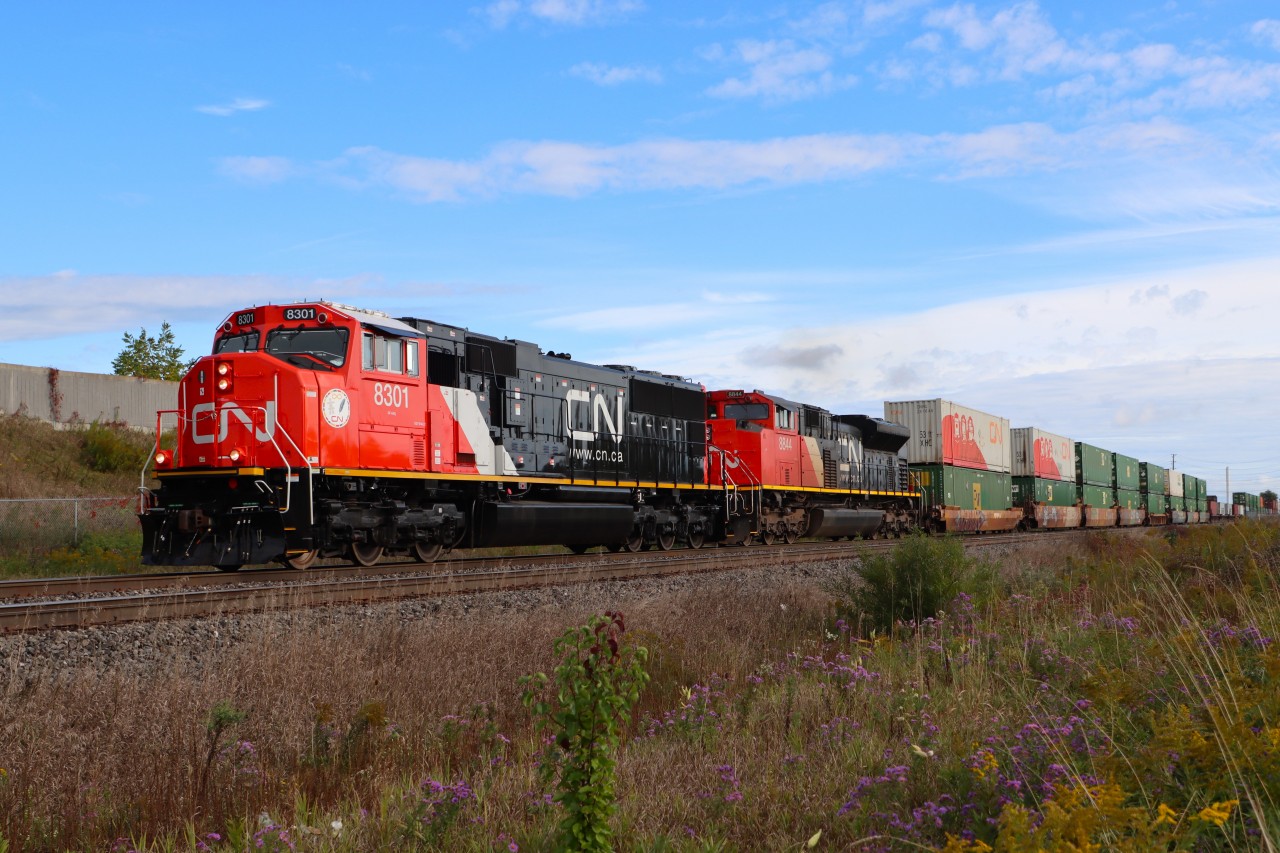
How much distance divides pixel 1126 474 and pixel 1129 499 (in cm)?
127

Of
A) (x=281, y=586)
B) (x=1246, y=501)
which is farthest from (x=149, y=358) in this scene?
(x=1246, y=501)

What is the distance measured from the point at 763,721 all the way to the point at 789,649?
2916 millimetres

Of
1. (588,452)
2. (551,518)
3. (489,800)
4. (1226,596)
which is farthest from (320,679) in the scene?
(588,452)

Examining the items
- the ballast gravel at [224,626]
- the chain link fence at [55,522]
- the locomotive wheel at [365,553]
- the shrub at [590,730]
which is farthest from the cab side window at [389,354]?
the shrub at [590,730]

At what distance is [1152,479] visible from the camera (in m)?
57.5

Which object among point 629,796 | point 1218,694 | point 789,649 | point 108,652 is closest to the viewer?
point 1218,694

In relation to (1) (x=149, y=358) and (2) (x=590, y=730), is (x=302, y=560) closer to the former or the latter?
(2) (x=590, y=730)

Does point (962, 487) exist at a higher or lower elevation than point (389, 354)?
lower

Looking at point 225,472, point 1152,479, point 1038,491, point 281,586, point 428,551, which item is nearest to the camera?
point 281,586

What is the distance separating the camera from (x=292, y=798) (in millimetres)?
4777

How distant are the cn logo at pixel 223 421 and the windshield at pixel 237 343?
3.17ft

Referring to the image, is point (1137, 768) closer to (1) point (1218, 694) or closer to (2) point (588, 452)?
(1) point (1218, 694)

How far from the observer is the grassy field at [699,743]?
3.75 meters

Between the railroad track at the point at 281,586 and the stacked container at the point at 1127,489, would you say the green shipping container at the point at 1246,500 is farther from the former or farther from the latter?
the railroad track at the point at 281,586
